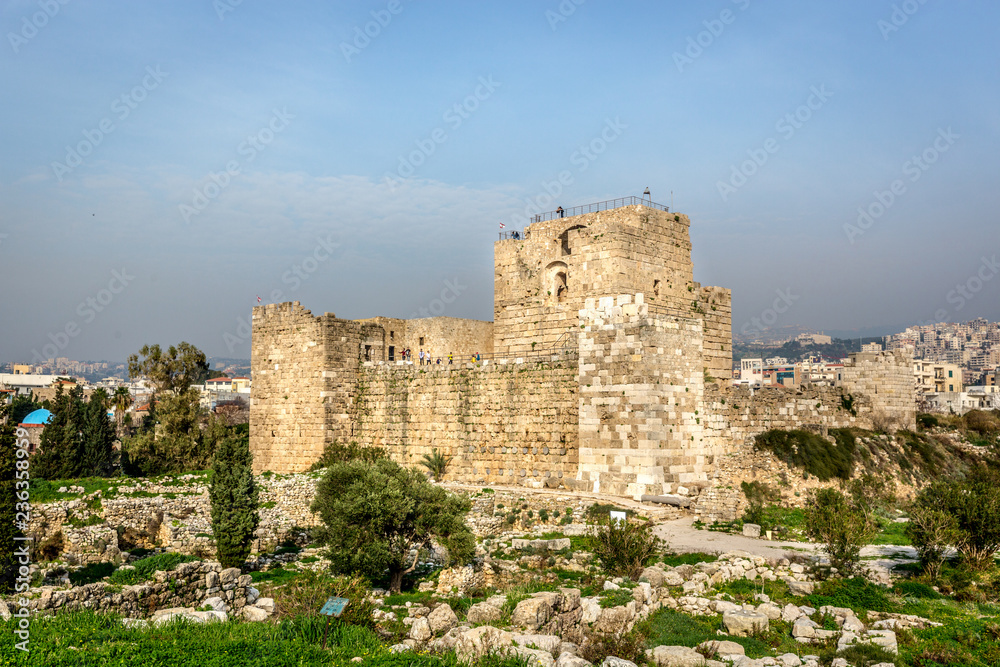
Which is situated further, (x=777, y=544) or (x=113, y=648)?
(x=777, y=544)

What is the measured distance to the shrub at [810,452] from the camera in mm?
20297

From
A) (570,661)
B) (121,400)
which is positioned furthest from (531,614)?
(121,400)

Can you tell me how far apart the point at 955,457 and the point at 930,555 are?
13721 millimetres

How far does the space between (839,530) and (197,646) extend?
9.97 meters

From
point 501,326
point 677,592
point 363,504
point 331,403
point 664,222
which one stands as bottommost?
point 677,592

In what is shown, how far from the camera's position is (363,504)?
547 inches

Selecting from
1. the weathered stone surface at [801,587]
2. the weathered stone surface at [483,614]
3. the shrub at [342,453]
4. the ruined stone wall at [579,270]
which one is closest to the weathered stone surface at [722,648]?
the weathered stone surface at [483,614]

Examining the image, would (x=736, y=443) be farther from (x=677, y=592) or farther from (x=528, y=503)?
(x=677, y=592)

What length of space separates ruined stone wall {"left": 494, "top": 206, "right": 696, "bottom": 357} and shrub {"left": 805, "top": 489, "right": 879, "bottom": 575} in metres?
9.24

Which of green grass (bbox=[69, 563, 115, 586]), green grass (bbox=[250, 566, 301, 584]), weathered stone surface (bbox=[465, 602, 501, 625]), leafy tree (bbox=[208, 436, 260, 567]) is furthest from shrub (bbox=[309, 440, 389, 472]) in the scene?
weathered stone surface (bbox=[465, 602, 501, 625])

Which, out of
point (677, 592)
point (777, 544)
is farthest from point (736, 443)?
point (677, 592)

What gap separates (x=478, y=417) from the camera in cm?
2297

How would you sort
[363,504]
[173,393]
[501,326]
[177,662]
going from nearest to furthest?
[177,662]
[363,504]
[501,326]
[173,393]

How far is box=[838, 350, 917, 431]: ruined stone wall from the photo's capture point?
2573 cm
